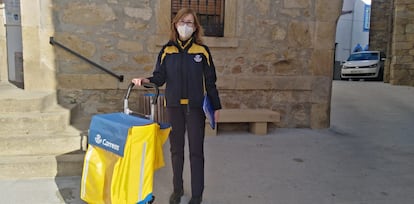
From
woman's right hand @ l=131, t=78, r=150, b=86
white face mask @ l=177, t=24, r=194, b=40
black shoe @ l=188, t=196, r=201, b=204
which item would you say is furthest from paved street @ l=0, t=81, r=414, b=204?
white face mask @ l=177, t=24, r=194, b=40

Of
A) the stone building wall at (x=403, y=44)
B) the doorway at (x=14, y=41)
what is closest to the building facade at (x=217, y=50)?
the doorway at (x=14, y=41)

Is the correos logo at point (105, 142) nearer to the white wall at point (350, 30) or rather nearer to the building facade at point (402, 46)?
the building facade at point (402, 46)

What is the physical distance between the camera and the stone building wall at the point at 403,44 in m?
10.8

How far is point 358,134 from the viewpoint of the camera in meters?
5.16

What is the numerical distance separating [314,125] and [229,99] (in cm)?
146

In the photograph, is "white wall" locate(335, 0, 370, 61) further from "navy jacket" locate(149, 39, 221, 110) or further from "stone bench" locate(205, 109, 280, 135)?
"navy jacket" locate(149, 39, 221, 110)

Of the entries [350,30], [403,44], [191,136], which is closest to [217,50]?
[191,136]

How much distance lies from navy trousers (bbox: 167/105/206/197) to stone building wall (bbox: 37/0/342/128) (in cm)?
255

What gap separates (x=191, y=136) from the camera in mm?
2459

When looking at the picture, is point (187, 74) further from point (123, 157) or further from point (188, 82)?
point (123, 157)

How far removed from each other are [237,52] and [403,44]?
8.52 meters

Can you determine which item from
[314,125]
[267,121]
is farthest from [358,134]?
[267,121]

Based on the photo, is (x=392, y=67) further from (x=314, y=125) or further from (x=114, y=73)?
(x=114, y=73)

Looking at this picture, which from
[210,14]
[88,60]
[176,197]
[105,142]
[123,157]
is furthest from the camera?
[210,14]
